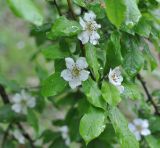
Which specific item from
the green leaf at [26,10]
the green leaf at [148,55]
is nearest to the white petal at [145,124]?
the green leaf at [148,55]

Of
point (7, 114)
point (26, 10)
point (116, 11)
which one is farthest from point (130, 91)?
point (7, 114)

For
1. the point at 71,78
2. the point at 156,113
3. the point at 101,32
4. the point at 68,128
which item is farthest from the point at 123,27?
the point at 68,128

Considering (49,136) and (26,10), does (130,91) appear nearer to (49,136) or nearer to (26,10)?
(26,10)

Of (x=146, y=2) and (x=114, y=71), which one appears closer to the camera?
(x=114, y=71)

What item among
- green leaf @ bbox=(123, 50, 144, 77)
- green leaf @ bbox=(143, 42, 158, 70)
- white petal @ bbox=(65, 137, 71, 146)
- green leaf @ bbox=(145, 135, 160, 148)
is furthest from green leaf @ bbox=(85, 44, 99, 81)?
white petal @ bbox=(65, 137, 71, 146)

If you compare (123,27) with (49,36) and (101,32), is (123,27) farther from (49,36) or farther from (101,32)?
(49,36)
